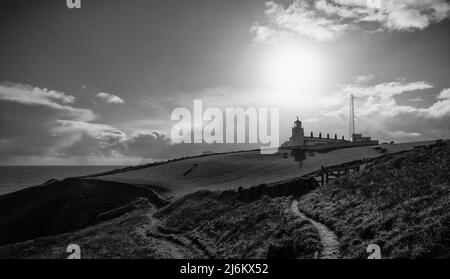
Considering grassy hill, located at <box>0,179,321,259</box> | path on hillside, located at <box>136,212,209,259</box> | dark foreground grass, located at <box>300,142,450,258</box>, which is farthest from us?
path on hillside, located at <box>136,212,209,259</box>

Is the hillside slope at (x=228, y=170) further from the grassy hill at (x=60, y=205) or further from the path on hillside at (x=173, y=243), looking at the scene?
the path on hillside at (x=173, y=243)

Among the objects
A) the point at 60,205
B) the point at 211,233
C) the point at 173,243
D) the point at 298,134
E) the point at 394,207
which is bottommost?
the point at 60,205

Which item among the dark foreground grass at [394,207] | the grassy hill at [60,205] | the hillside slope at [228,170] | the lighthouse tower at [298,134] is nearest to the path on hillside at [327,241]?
the dark foreground grass at [394,207]

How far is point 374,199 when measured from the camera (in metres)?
23.8

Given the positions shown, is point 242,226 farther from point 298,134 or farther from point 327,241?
point 298,134

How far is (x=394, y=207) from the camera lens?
20.7m

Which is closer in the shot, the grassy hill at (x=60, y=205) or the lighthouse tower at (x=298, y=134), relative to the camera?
the grassy hill at (x=60, y=205)

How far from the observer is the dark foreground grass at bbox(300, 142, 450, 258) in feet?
49.1

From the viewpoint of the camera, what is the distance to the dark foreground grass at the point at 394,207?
15.0 m

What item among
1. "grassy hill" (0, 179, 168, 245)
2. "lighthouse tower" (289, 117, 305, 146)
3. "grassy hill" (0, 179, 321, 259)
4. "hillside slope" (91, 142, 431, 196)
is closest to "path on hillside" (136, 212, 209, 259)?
"grassy hill" (0, 179, 321, 259)

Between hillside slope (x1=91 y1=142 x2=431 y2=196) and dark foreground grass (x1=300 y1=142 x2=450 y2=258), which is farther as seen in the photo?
hillside slope (x1=91 y1=142 x2=431 y2=196)

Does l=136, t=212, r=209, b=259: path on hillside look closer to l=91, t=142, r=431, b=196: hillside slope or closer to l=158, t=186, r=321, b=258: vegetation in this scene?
l=158, t=186, r=321, b=258: vegetation

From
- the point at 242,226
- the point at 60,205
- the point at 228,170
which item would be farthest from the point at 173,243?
the point at 228,170
